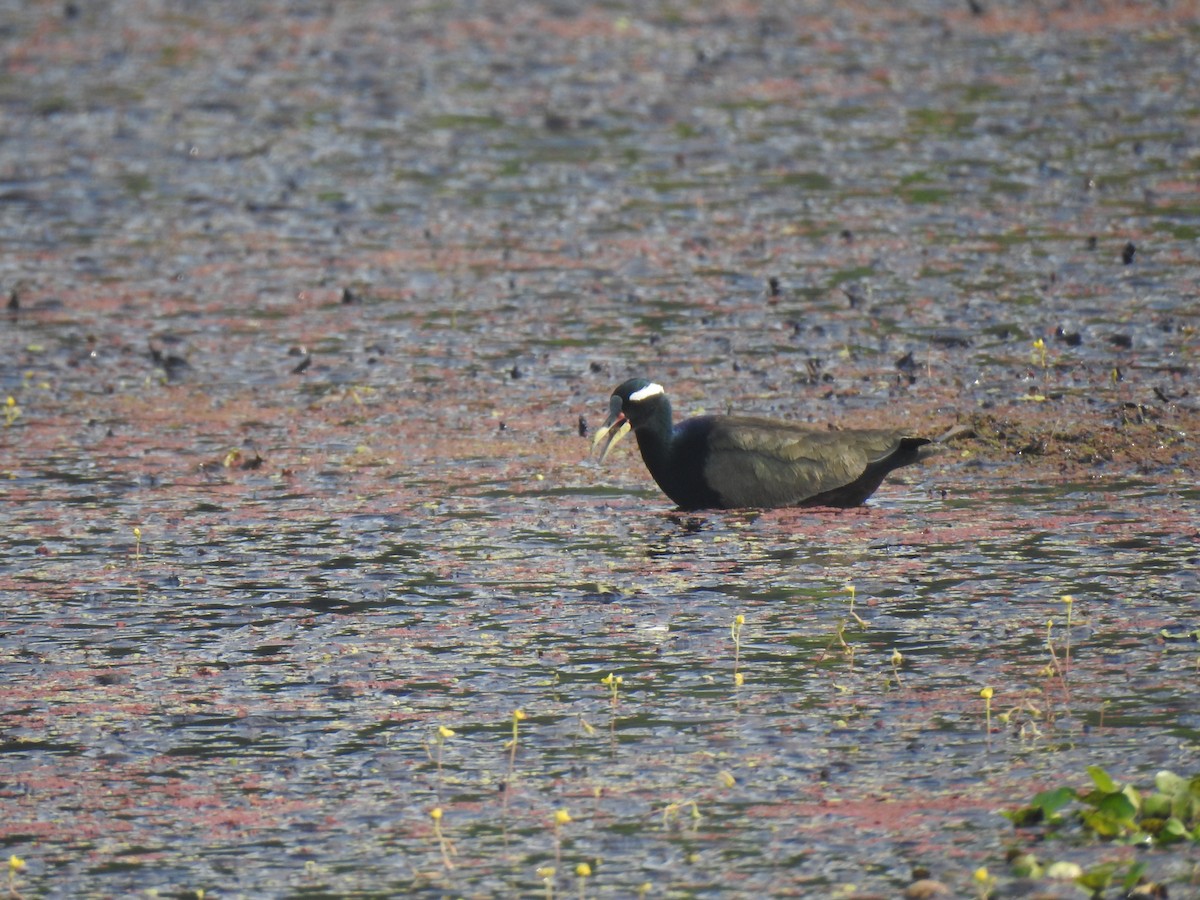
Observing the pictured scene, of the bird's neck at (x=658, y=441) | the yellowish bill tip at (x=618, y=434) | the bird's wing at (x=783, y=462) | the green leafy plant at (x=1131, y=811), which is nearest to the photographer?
the green leafy plant at (x=1131, y=811)

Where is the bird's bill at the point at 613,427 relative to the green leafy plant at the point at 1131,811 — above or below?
above

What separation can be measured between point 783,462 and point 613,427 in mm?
983

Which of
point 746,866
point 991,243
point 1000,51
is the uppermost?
point 1000,51

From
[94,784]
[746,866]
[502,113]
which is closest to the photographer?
[746,866]

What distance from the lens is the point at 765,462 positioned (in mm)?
11617

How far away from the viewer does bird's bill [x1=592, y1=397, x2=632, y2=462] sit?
11.9 metres

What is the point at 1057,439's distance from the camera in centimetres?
1232

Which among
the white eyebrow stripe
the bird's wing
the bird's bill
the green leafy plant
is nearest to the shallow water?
the green leafy plant

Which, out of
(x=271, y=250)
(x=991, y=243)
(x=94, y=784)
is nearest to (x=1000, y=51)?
(x=991, y=243)

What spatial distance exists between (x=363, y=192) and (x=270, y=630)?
1114 centimetres

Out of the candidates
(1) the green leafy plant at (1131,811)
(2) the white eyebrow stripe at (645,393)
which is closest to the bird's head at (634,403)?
(2) the white eyebrow stripe at (645,393)

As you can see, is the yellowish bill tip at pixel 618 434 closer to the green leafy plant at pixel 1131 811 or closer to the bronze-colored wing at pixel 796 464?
the bronze-colored wing at pixel 796 464

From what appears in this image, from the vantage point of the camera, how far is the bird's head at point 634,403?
1180 centimetres

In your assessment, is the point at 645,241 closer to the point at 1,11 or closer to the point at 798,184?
the point at 798,184
